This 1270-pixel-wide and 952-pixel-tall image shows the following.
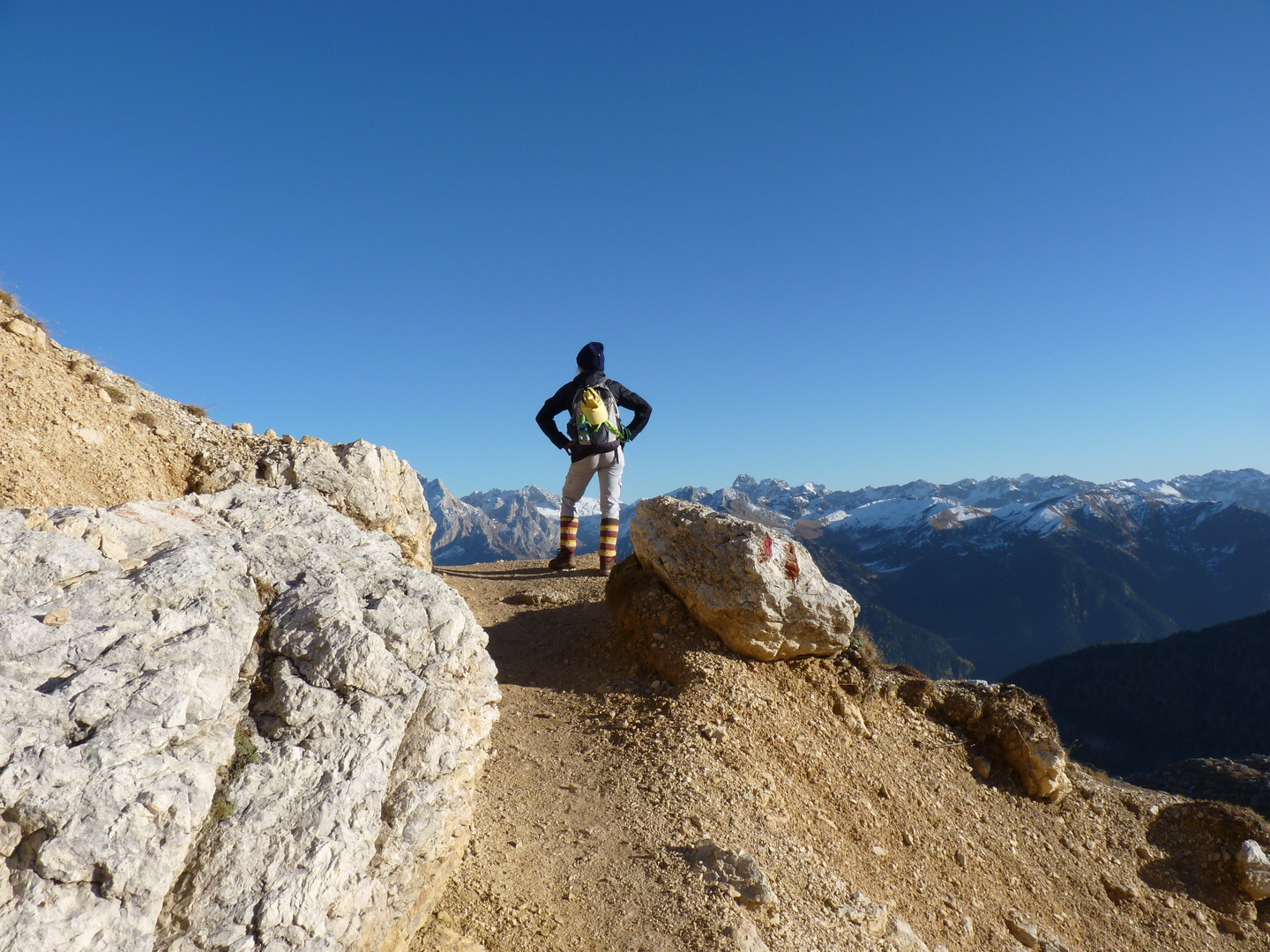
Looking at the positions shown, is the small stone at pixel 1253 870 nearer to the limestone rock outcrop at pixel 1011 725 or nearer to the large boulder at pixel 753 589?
the limestone rock outcrop at pixel 1011 725

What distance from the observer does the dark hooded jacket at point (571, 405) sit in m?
12.3

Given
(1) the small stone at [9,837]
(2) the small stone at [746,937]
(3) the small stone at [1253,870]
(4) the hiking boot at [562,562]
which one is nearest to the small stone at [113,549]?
(1) the small stone at [9,837]

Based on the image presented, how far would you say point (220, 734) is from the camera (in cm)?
379

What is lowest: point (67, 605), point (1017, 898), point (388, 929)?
point (1017, 898)

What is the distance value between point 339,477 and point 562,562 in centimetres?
517

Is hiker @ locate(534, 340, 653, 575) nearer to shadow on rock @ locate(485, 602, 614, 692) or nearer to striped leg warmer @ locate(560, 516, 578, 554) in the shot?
striped leg warmer @ locate(560, 516, 578, 554)

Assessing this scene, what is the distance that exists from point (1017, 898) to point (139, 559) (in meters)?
8.90

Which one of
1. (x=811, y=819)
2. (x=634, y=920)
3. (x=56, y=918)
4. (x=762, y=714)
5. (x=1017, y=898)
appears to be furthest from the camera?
(x=762, y=714)

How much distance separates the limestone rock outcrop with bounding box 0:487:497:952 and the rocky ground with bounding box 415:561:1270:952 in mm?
1023

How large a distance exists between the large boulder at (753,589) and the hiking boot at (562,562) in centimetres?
421

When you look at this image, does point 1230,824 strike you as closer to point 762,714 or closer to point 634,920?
point 762,714

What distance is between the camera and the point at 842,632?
8.96 metres

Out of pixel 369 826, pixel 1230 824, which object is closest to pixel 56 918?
pixel 369 826

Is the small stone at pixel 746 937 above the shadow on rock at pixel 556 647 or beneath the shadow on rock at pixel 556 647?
beneath
